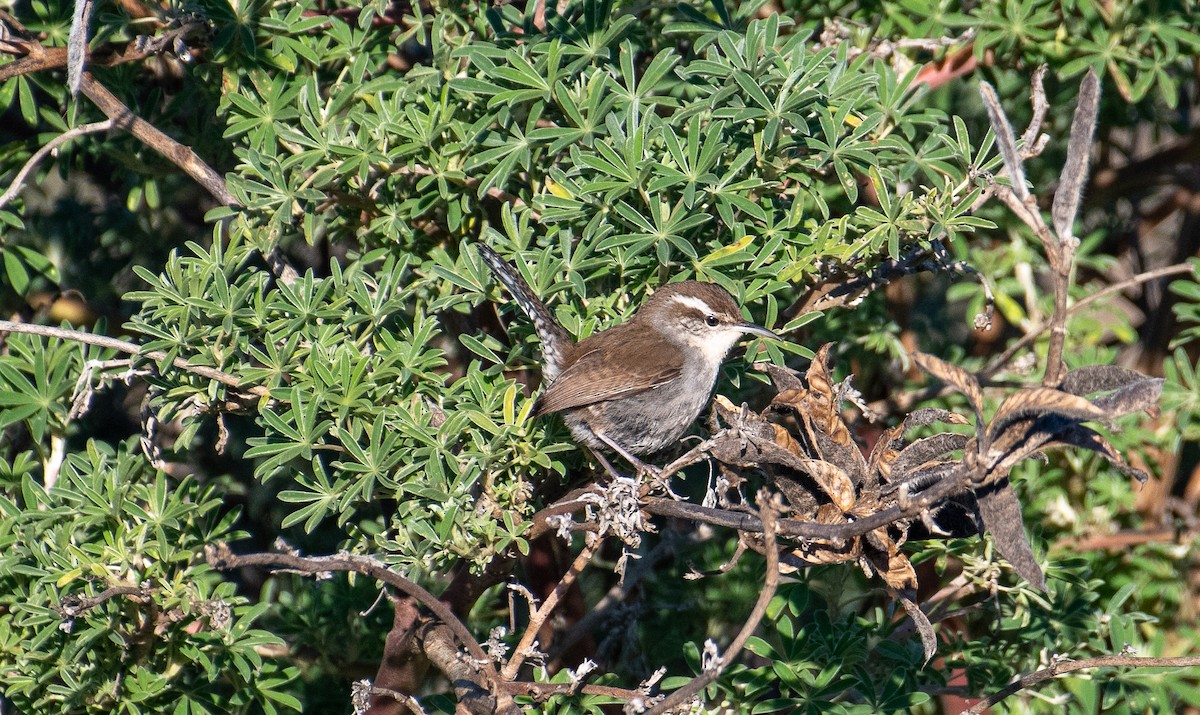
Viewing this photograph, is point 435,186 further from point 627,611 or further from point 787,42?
point 627,611

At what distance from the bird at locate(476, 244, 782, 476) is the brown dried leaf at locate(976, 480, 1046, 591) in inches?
63.7

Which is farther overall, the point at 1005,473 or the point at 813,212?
the point at 813,212

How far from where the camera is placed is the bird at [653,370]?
392cm

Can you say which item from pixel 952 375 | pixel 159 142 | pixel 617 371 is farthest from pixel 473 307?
pixel 952 375

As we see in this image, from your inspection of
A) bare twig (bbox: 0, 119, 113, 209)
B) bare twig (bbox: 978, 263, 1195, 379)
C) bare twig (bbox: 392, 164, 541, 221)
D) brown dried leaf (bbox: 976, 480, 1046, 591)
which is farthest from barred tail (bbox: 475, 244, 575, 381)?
bare twig (bbox: 978, 263, 1195, 379)

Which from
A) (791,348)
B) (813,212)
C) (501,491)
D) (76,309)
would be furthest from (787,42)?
(76,309)

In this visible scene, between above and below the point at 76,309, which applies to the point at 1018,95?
above

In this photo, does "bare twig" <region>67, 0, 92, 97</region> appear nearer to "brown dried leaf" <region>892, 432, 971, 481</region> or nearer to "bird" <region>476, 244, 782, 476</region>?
"bird" <region>476, 244, 782, 476</region>

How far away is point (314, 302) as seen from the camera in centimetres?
322

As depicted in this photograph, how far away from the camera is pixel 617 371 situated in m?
4.24

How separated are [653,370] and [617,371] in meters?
0.15

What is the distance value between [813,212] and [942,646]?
1596 mm

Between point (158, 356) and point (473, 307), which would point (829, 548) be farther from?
point (158, 356)

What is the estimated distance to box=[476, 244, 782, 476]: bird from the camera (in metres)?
3.92
